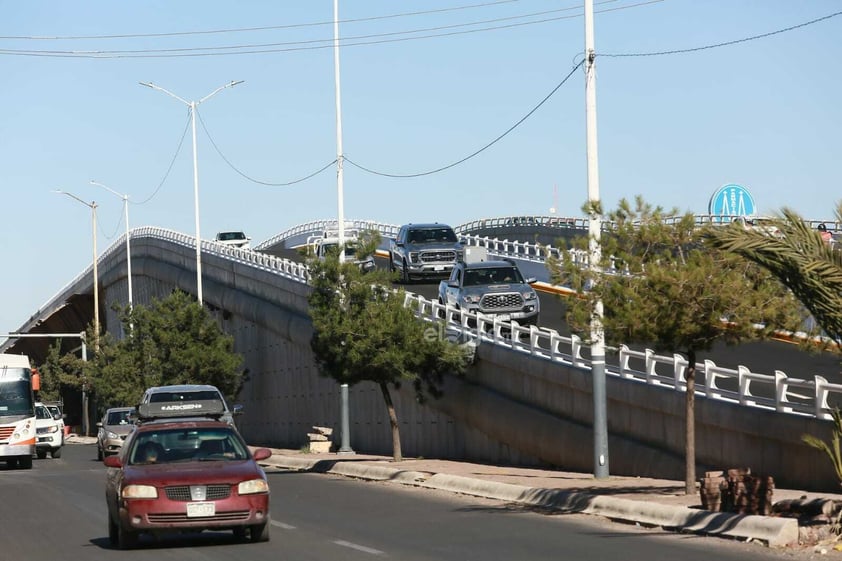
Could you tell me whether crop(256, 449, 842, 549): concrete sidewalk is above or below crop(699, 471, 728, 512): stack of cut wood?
below

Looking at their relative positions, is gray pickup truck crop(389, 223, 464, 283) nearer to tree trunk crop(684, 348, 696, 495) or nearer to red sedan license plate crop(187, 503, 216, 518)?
→ tree trunk crop(684, 348, 696, 495)

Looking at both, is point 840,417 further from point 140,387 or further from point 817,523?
point 140,387

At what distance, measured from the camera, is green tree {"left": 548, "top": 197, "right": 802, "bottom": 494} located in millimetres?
19453

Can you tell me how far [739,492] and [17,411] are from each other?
29.5 m

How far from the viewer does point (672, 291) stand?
768 inches

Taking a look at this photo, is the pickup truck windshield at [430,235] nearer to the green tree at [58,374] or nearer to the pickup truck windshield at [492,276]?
the pickup truck windshield at [492,276]

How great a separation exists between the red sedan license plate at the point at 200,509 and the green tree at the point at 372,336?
1740 centimetres

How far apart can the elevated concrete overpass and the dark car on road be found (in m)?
8.33

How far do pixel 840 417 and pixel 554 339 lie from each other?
13767mm

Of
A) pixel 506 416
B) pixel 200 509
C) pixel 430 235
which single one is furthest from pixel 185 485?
pixel 430 235

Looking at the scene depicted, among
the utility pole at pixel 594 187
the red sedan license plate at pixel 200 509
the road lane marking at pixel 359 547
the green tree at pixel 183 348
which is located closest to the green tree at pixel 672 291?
the utility pole at pixel 594 187

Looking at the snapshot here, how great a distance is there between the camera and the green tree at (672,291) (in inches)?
766

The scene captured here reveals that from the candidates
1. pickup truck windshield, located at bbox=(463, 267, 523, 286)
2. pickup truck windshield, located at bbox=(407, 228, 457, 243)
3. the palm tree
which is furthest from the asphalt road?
pickup truck windshield, located at bbox=(407, 228, 457, 243)

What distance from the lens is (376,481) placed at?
29.8 meters
